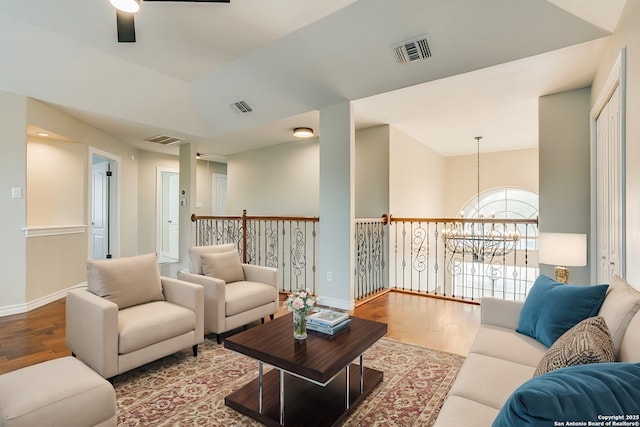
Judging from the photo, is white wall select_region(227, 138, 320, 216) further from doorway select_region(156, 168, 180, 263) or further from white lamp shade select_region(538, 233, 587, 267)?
white lamp shade select_region(538, 233, 587, 267)

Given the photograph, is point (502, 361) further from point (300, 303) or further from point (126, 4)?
point (126, 4)

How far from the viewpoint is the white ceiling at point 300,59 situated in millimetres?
2727

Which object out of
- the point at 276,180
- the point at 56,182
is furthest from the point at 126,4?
the point at 276,180

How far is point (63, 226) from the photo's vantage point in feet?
15.2

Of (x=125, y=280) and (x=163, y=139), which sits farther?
(x=163, y=139)

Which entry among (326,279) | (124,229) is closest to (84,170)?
(124,229)

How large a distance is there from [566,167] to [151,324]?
448 cm

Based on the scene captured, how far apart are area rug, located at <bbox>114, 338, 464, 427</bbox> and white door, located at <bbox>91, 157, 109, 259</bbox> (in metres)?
4.71

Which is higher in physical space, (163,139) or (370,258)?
(163,139)

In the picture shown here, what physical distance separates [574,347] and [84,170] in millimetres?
6239

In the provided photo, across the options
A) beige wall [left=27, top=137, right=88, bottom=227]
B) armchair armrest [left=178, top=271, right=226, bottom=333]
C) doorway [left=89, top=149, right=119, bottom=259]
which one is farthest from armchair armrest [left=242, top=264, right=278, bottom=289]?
doorway [left=89, top=149, right=119, bottom=259]

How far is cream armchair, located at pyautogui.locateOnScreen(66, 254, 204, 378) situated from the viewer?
212 cm

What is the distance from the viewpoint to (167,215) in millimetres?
7703

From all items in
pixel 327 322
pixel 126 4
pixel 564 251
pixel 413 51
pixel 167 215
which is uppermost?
pixel 413 51
